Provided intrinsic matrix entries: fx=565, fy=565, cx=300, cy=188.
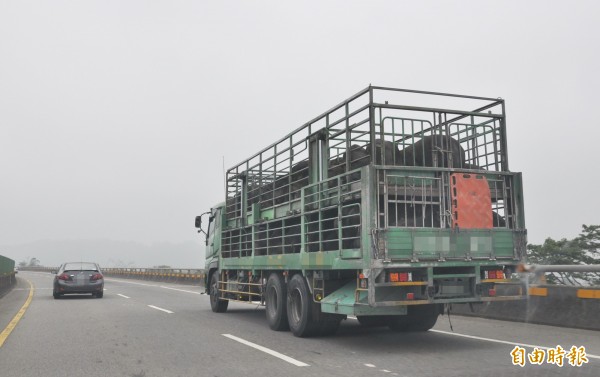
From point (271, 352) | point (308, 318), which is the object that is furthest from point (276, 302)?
point (271, 352)

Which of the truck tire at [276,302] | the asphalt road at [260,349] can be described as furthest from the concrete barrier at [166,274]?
the truck tire at [276,302]

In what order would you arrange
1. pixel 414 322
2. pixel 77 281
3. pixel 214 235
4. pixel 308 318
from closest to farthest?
1. pixel 308 318
2. pixel 414 322
3. pixel 214 235
4. pixel 77 281

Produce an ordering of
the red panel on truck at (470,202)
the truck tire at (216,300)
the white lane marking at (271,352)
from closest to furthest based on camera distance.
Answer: the white lane marking at (271,352), the red panel on truck at (470,202), the truck tire at (216,300)

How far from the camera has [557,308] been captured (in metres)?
10.9

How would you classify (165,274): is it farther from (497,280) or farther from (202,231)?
(497,280)

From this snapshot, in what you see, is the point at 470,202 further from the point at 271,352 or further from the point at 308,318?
the point at 271,352

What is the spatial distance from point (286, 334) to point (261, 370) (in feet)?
10.9

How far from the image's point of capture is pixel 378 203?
7.83 m

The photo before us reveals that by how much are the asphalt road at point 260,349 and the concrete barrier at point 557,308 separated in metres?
0.27

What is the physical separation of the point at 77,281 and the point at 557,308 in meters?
16.1

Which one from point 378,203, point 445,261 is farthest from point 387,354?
point 378,203

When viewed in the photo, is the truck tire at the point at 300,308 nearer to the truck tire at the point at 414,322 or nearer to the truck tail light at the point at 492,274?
the truck tire at the point at 414,322

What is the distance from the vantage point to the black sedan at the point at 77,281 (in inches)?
795

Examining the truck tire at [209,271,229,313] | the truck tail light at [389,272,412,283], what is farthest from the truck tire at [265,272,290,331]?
the truck tire at [209,271,229,313]
